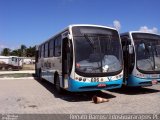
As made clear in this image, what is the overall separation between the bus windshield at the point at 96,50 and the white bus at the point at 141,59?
1.14 m

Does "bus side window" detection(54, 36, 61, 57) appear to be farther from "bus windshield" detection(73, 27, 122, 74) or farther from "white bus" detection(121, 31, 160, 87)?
"white bus" detection(121, 31, 160, 87)

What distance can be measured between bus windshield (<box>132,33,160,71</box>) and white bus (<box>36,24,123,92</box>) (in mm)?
1428

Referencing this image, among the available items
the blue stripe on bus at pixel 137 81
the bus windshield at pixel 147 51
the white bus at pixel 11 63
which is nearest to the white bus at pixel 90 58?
the blue stripe on bus at pixel 137 81

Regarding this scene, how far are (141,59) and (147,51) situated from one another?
22.6 inches

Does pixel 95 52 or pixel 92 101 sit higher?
pixel 95 52

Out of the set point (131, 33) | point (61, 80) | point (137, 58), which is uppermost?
point (131, 33)

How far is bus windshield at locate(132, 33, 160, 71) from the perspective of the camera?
1255 centimetres

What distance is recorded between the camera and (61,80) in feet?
39.7

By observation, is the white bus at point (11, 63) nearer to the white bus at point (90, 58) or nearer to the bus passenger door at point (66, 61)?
the bus passenger door at point (66, 61)

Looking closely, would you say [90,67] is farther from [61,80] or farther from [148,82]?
[148,82]

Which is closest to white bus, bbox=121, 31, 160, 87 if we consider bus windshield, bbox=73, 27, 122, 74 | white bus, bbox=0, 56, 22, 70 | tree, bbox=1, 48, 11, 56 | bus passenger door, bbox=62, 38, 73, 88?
bus windshield, bbox=73, 27, 122, 74

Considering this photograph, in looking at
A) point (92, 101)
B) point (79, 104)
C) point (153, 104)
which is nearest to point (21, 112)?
point (79, 104)

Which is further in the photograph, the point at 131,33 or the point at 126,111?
the point at 131,33

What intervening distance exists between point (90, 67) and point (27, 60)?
84972mm
